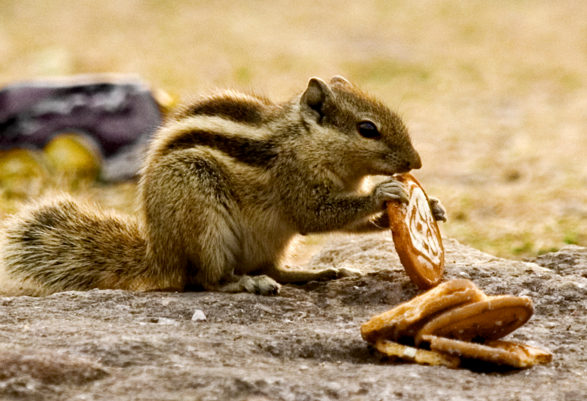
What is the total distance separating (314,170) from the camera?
15.1ft

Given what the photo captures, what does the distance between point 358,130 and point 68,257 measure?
5.59 ft

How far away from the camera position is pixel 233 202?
180 inches

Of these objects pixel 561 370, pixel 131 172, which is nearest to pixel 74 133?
pixel 131 172

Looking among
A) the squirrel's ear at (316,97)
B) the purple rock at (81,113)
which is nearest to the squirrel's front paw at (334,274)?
the squirrel's ear at (316,97)

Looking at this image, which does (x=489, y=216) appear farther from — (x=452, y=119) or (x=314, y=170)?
(x=452, y=119)

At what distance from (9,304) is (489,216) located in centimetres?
467

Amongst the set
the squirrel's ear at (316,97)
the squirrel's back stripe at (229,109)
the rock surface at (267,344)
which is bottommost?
the rock surface at (267,344)

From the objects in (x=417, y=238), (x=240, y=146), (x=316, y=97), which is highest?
(x=316, y=97)

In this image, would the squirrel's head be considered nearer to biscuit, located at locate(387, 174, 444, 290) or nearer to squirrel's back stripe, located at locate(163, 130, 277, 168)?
biscuit, located at locate(387, 174, 444, 290)

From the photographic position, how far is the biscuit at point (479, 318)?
332cm

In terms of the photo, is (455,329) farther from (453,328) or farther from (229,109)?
(229,109)

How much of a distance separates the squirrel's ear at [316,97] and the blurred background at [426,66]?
96 centimetres

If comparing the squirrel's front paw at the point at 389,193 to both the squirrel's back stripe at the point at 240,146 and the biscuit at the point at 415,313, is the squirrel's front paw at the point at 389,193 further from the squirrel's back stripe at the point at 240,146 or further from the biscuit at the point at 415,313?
the biscuit at the point at 415,313

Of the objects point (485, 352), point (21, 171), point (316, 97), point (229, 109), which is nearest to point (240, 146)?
point (229, 109)
